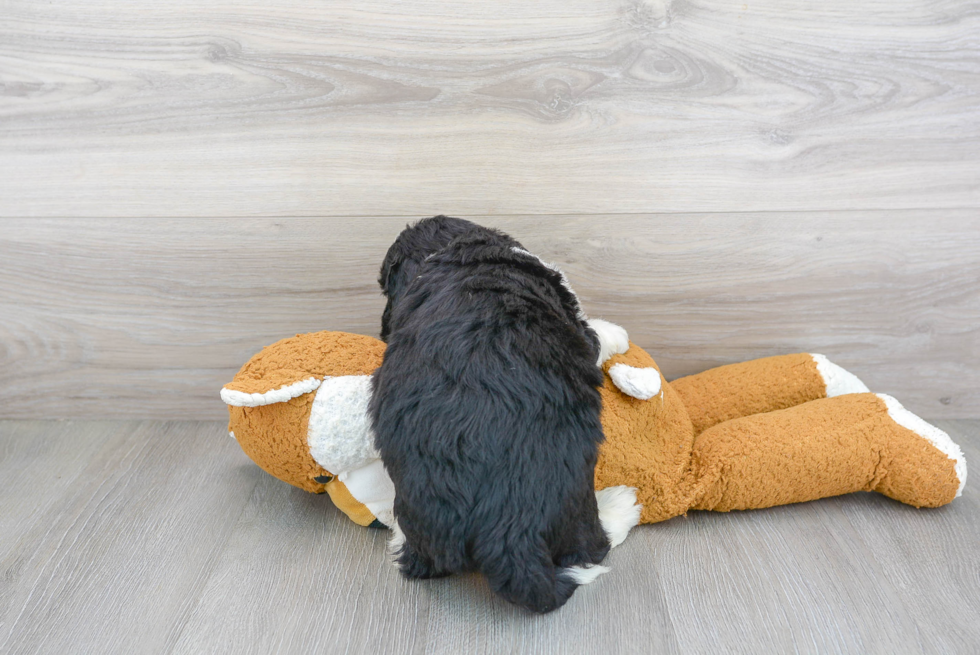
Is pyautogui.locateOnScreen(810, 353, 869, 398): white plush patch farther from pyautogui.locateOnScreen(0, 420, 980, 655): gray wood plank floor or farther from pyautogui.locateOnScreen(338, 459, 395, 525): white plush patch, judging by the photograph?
pyautogui.locateOnScreen(338, 459, 395, 525): white plush patch

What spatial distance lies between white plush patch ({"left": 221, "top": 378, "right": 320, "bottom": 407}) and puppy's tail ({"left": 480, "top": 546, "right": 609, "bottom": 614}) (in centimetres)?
34

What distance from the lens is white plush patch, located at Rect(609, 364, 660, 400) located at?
0.89 metres

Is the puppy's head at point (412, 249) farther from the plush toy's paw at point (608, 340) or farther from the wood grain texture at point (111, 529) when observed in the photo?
the wood grain texture at point (111, 529)

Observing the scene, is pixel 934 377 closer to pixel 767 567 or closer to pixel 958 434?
pixel 958 434

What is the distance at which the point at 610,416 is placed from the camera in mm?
910

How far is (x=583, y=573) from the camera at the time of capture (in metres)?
0.82

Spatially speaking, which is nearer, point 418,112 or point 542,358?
point 542,358

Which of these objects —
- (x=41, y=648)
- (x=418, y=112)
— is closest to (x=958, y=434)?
(x=418, y=112)

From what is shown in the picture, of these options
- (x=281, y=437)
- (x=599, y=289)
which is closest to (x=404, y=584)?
(x=281, y=437)

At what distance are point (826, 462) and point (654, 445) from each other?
0.24m

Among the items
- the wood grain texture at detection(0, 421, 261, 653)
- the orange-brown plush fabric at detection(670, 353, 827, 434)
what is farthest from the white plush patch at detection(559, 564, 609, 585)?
the wood grain texture at detection(0, 421, 261, 653)

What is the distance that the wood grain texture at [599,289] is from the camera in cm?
116

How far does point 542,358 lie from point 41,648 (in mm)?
682

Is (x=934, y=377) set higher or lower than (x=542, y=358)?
lower
